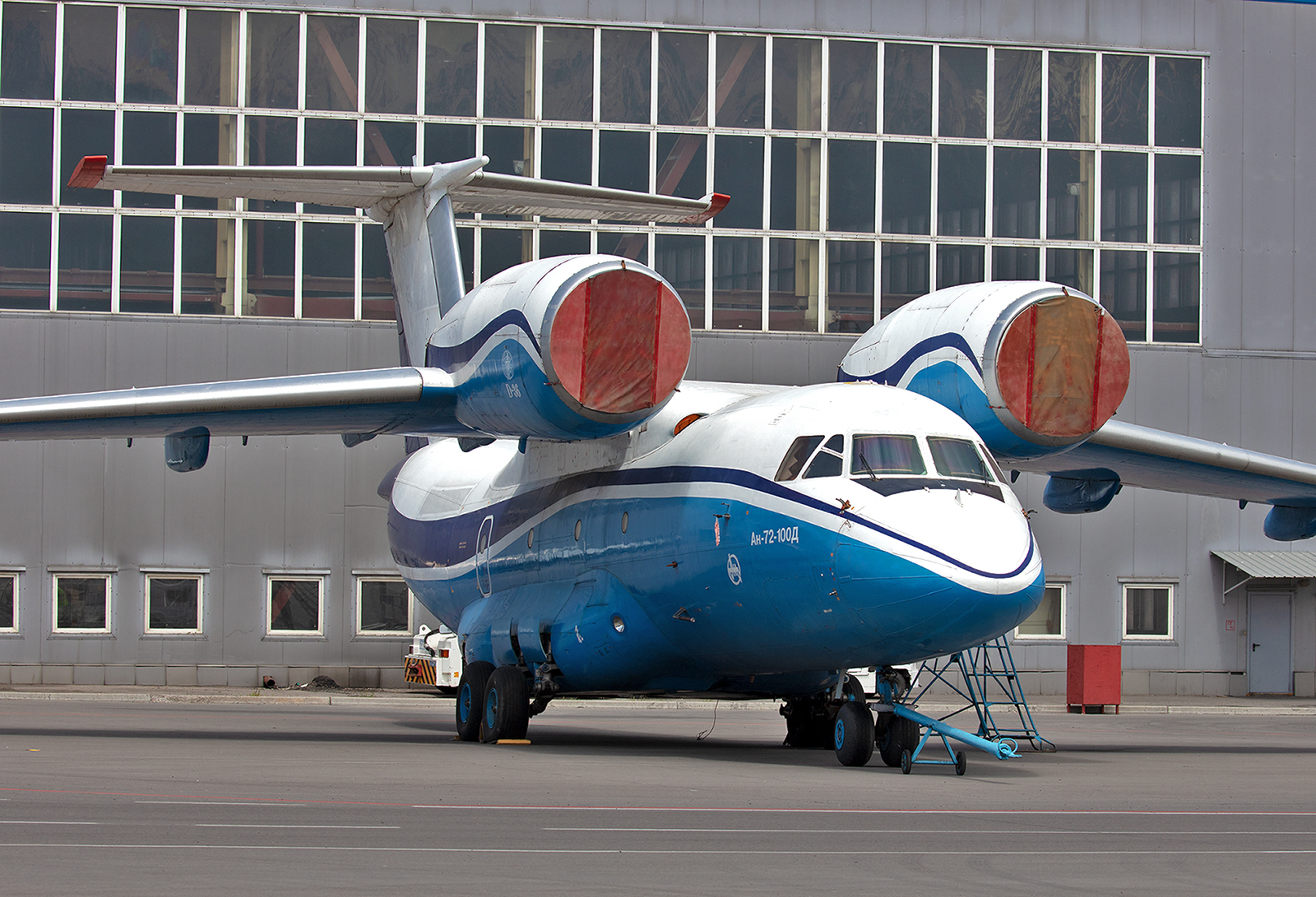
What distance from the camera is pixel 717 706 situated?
29.0 m

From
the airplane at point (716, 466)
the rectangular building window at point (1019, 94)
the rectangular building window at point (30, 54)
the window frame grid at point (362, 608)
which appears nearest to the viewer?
the airplane at point (716, 466)

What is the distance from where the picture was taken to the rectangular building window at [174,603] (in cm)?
2970

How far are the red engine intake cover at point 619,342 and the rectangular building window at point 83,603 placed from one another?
17985mm

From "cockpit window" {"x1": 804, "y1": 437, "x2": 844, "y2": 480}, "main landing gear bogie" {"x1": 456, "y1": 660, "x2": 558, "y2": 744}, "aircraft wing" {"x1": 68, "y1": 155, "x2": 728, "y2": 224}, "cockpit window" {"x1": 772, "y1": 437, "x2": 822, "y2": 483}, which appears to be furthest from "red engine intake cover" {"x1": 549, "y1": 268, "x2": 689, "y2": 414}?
"aircraft wing" {"x1": 68, "y1": 155, "x2": 728, "y2": 224}

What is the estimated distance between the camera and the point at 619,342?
49.2 feet

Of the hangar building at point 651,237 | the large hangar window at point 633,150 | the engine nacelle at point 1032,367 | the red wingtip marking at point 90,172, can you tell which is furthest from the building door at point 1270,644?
the red wingtip marking at point 90,172

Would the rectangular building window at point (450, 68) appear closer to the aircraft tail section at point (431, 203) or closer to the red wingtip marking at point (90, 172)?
the aircraft tail section at point (431, 203)

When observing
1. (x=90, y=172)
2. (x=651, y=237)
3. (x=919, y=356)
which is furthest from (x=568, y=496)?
(x=651, y=237)

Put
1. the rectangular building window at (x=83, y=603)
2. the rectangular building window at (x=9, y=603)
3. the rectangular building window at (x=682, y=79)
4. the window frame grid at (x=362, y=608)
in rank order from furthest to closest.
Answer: the rectangular building window at (x=682, y=79)
the window frame grid at (x=362, y=608)
the rectangular building window at (x=83, y=603)
the rectangular building window at (x=9, y=603)

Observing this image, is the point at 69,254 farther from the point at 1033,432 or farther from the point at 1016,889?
the point at 1016,889

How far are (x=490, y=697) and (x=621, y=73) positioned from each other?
17153 mm

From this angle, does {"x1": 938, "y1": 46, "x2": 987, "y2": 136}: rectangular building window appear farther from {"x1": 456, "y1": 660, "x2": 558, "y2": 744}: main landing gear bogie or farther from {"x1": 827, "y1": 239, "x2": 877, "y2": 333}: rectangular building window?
{"x1": 456, "y1": 660, "x2": 558, "y2": 744}: main landing gear bogie

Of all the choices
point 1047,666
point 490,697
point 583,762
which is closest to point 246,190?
point 490,697

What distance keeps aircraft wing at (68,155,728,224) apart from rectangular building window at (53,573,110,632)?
12.0 meters
